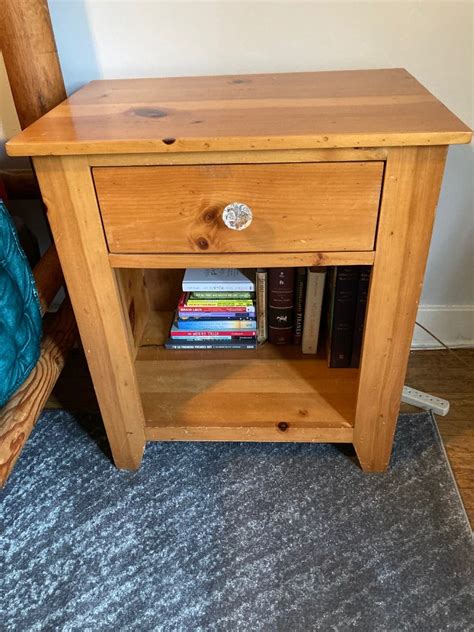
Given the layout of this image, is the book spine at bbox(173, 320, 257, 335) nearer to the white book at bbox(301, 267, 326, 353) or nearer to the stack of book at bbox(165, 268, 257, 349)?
the stack of book at bbox(165, 268, 257, 349)

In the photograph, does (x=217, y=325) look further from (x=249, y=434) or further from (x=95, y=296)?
(x=95, y=296)

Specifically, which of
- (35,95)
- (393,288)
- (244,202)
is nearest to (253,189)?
(244,202)

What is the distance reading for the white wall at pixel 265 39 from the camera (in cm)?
103

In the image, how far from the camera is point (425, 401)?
3.91ft

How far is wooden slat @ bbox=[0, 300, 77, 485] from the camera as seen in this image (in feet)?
2.67

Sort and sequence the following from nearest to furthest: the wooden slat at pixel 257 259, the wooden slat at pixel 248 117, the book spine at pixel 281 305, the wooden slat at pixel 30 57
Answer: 1. the wooden slat at pixel 248 117
2. the wooden slat at pixel 257 259
3. the wooden slat at pixel 30 57
4. the book spine at pixel 281 305

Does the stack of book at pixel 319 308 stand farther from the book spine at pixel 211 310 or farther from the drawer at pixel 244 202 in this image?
the drawer at pixel 244 202

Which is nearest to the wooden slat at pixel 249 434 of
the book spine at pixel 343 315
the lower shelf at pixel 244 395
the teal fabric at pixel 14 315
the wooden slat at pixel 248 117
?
the lower shelf at pixel 244 395

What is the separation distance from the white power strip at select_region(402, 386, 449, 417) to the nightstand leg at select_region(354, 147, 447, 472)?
0.69 feet

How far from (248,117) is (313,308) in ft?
1.62

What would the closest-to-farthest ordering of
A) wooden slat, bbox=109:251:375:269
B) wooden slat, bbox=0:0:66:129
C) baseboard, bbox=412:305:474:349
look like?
wooden slat, bbox=109:251:375:269 → wooden slat, bbox=0:0:66:129 → baseboard, bbox=412:305:474:349

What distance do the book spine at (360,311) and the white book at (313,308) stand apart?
96mm

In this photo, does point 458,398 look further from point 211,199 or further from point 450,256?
point 211,199

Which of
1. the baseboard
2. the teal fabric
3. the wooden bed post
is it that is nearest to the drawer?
the teal fabric
